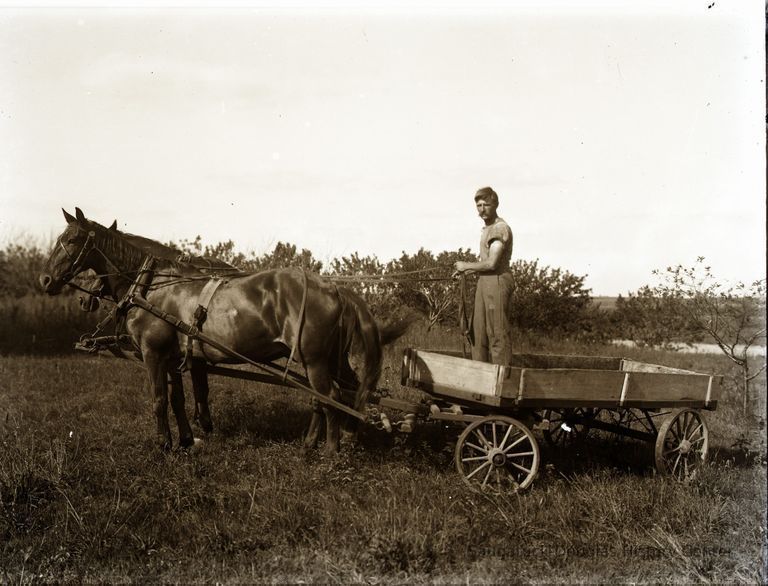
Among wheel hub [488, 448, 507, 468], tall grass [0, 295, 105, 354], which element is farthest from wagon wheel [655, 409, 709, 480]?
tall grass [0, 295, 105, 354]

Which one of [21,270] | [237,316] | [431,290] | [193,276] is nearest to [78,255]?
[193,276]

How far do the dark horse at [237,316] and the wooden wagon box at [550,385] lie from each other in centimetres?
57

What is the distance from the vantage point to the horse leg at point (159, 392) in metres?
5.93

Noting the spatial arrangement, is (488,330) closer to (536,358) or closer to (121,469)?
(536,358)

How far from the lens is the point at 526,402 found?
191 inches

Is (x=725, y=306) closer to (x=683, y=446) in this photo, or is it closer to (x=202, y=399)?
(x=683, y=446)

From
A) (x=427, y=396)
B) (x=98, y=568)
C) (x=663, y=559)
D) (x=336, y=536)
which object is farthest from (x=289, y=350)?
(x=663, y=559)

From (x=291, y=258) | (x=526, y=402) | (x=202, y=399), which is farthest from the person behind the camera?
(x=291, y=258)

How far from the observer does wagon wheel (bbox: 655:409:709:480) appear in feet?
17.3

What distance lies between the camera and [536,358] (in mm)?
7004

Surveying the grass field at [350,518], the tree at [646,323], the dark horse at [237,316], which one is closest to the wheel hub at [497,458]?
the grass field at [350,518]

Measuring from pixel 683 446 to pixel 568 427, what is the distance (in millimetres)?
1034

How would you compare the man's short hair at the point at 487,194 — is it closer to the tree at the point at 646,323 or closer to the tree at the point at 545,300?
the tree at the point at 545,300

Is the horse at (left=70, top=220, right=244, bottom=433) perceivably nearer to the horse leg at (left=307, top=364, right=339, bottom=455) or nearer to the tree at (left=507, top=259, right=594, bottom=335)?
the horse leg at (left=307, top=364, right=339, bottom=455)
